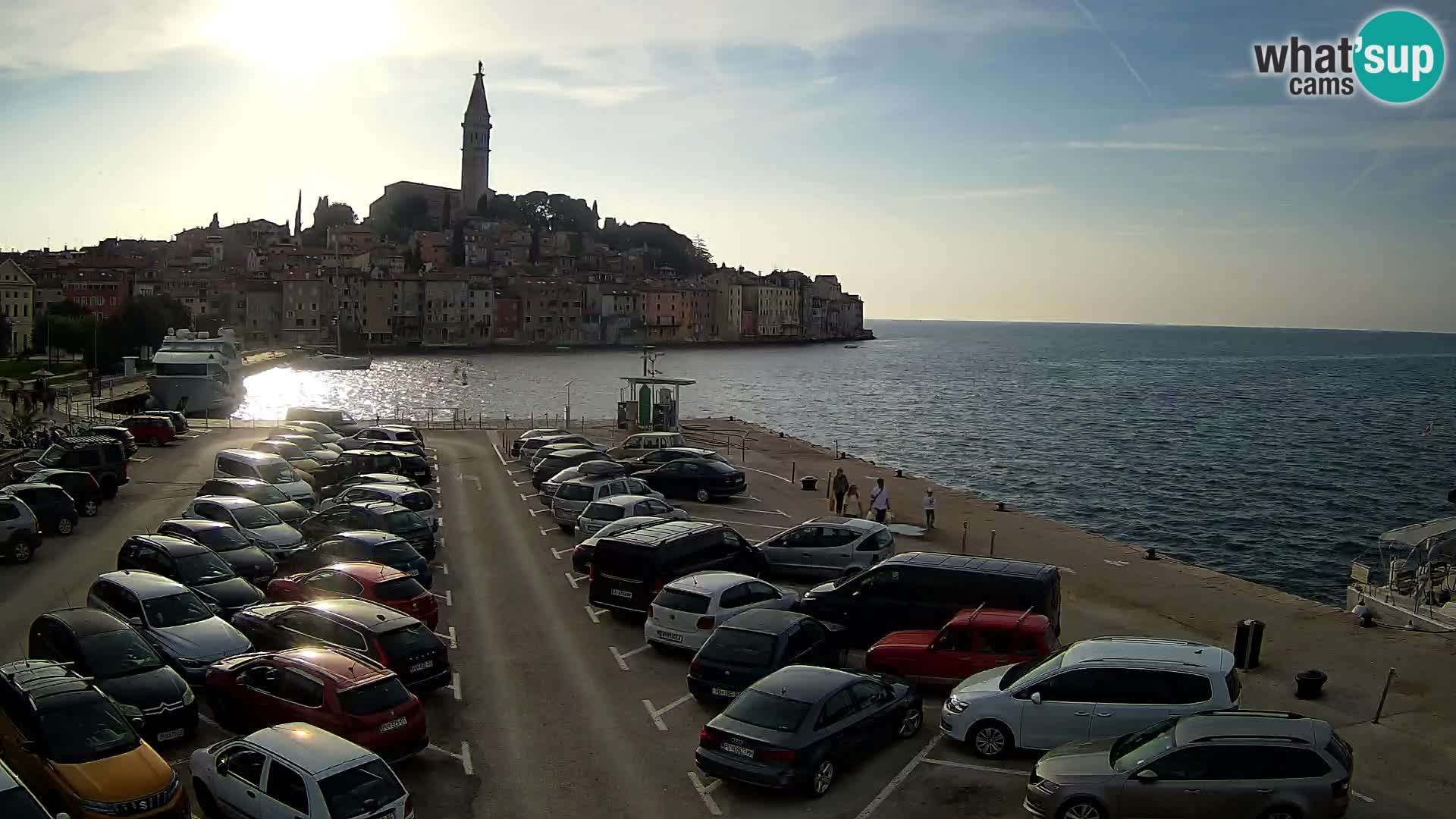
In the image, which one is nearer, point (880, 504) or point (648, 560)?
point (648, 560)

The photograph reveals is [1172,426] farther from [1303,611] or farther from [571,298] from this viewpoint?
[571,298]

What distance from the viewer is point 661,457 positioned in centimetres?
2912

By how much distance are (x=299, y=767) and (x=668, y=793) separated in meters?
3.33

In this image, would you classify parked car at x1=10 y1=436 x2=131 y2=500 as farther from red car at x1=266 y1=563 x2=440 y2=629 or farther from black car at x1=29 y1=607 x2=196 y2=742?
black car at x1=29 y1=607 x2=196 y2=742

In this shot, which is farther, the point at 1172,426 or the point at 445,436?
the point at 1172,426

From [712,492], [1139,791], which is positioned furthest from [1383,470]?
[1139,791]

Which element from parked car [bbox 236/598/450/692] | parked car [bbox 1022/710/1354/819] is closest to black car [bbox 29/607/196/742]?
parked car [bbox 236/598/450/692]

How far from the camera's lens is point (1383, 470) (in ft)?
173

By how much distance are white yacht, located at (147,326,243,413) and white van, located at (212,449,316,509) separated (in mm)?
33121

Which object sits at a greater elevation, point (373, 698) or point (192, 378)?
point (192, 378)

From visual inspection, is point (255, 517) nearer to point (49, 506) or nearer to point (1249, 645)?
point (49, 506)

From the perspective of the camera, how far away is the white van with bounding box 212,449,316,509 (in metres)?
23.9

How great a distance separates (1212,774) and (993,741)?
8.43 ft

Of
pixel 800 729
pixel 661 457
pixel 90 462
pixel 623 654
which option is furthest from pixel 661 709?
pixel 90 462
